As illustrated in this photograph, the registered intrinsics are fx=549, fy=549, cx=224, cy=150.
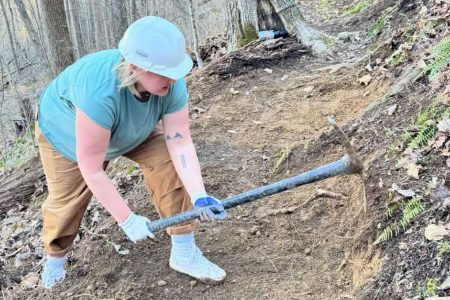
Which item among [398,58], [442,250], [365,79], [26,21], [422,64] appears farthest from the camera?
[26,21]

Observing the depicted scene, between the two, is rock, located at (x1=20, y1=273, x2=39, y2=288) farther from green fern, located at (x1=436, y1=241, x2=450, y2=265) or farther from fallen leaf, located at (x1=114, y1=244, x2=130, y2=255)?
green fern, located at (x1=436, y1=241, x2=450, y2=265)

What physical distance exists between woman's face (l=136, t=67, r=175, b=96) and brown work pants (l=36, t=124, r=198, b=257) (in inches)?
25.8

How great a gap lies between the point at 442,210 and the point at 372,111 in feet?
5.94

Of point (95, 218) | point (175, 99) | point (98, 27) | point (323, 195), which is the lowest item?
point (98, 27)

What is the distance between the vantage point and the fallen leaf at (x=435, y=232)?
2.82 metres

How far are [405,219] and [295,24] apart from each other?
4530mm

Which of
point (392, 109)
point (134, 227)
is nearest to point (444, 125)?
point (392, 109)

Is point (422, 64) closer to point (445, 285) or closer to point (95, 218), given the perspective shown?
point (445, 285)

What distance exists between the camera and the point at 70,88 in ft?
10.2

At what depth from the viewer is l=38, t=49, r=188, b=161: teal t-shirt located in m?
2.88

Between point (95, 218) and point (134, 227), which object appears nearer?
point (134, 227)

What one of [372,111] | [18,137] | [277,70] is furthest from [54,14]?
[372,111]

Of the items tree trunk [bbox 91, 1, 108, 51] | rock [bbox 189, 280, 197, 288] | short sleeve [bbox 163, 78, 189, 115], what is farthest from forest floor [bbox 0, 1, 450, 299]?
tree trunk [bbox 91, 1, 108, 51]

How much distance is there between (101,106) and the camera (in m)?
2.86
